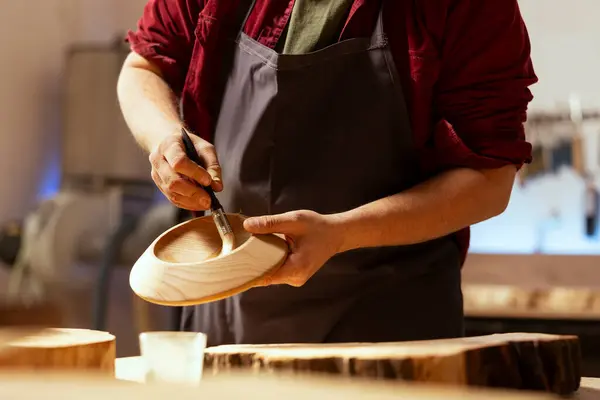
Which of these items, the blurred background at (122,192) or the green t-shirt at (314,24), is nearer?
the green t-shirt at (314,24)

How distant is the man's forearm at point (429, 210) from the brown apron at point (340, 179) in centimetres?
9

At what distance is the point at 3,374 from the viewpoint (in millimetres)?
531

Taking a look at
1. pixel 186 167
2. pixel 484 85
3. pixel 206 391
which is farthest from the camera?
pixel 484 85

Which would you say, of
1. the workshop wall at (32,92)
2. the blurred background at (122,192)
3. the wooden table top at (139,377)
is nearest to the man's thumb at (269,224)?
the wooden table top at (139,377)

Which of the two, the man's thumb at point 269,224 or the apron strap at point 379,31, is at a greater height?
the apron strap at point 379,31

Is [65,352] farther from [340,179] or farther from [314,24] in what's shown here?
[314,24]

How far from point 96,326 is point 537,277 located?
53.7 inches

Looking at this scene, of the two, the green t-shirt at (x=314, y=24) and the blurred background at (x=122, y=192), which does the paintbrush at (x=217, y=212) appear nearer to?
the green t-shirt at (x=314, y=24)

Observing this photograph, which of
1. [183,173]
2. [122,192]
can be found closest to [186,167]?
[183,173]

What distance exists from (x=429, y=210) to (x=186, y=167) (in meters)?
0.34

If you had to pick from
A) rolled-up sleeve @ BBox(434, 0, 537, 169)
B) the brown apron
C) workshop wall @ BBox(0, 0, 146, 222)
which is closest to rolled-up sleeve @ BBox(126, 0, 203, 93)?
the brown apron

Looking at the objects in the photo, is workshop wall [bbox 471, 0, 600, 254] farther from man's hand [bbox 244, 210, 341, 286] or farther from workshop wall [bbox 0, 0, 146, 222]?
man's hand [bbox 244, 210, 341, 286]

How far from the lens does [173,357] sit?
0.92 m

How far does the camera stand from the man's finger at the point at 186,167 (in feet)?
3.59
